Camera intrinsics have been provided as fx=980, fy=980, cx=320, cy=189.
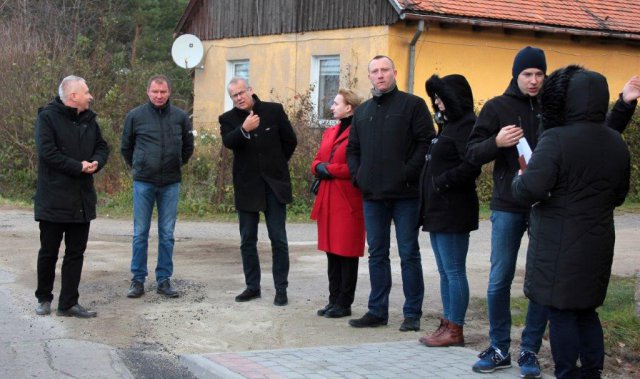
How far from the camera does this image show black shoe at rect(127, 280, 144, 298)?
9.22 m

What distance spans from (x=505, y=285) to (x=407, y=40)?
47.7ft

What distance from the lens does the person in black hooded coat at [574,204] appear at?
5395 millimetres

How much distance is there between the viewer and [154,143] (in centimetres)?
937

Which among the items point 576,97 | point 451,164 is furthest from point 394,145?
point 576,97

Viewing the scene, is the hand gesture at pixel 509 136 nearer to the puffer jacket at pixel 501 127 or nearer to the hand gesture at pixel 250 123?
the puffer jacket at pixel 501 127

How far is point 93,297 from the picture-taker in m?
9.23

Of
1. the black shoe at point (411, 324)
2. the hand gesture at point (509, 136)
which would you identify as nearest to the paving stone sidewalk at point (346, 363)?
the black shoe at point (411, 324)

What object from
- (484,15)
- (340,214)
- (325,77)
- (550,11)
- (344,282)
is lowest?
(344,282)

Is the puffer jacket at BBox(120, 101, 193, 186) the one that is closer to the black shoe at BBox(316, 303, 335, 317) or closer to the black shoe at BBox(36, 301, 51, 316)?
the black shoe at BBox(36, 301, 51, 316)

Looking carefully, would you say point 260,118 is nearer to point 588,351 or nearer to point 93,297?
point 93,297

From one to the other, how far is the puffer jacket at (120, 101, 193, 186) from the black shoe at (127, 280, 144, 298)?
3.19ft

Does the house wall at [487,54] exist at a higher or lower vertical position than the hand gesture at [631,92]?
higher

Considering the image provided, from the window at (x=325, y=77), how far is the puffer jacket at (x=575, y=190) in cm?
1634

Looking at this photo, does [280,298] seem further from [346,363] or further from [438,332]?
[346,363]
